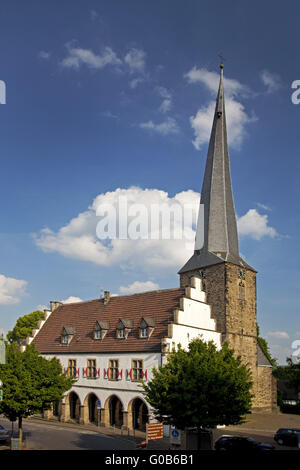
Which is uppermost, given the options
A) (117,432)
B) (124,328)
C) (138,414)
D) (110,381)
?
(124,328)

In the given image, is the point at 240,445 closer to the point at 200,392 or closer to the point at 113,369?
the point at 200,392

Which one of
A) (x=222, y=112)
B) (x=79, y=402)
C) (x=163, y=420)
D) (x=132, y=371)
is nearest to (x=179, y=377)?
(x=163, y=420)

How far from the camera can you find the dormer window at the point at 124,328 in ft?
134

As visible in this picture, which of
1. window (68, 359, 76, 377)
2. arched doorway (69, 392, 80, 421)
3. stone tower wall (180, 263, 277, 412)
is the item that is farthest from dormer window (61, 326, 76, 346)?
A: stone tower wall (180, 263, 277, 412)

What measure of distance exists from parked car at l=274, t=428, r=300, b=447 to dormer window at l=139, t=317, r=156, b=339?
1275cm

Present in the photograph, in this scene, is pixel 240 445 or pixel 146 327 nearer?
pixel 240 445

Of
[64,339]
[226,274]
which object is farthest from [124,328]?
[226,274]

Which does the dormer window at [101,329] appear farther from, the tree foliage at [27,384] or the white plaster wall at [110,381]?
Result: the tree foliage at [27,384]

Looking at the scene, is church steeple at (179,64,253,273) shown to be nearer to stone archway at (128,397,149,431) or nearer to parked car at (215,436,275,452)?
stone archway at (128,397,149,431)

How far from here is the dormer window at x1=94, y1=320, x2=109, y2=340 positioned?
42844 millimetres

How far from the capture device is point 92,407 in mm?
41844

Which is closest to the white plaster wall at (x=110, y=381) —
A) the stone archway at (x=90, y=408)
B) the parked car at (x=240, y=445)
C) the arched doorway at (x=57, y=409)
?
the stone archway at (x=90, y=408)

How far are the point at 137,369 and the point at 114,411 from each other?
4735 mm
